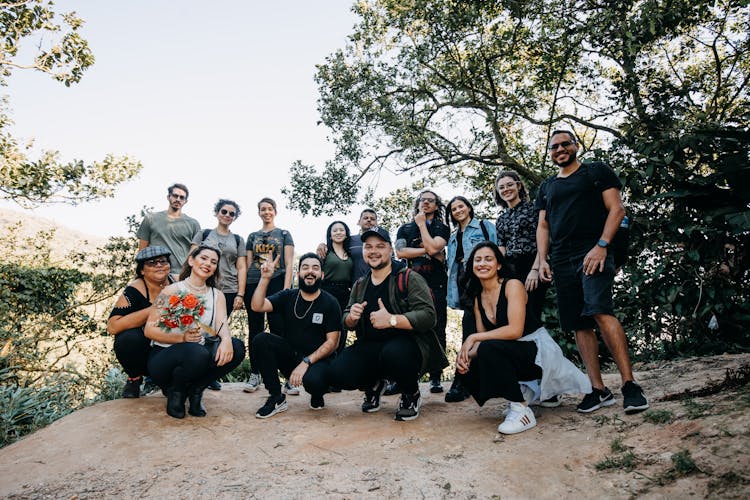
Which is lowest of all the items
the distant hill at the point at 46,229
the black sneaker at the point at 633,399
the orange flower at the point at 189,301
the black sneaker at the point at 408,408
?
the black sneaker at the point at 408,408

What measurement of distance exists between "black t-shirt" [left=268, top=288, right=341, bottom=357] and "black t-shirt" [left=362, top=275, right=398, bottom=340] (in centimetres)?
46

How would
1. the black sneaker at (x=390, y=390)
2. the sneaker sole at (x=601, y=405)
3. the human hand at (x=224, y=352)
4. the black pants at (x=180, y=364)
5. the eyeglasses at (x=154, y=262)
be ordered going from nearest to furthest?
the sneaker sole at (x=601, y=405)
the black pants at (x=180, y=364)
the human hand at (x=224, y=352)
the eyeglasses at (x=154, y=262)
the black sneaker at (x=390, y=390)

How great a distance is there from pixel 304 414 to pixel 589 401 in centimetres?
240

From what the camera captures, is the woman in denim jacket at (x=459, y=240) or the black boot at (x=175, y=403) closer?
the black boot at (x=175, y=403)

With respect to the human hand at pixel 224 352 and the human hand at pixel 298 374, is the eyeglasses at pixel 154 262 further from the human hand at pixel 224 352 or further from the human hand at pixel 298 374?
the human hand at pixel 298 374

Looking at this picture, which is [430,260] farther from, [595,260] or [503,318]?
[595,260]

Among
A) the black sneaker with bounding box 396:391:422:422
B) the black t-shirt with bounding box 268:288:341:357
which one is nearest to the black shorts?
the black sneaker with bounding box 396:391:422:422

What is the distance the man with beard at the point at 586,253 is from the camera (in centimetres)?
314

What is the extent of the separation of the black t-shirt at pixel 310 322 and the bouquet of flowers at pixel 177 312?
0.80 meters

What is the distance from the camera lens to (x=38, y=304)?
26.6 ft

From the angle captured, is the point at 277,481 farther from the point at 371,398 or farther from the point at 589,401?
the point at 589,401

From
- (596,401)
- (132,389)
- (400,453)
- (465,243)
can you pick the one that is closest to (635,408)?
(596,401)

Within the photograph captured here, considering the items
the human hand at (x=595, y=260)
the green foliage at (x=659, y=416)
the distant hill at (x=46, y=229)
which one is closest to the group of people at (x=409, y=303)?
the human hand at (x=595, y=260)

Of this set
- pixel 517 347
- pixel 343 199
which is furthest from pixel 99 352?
pixel 517 347
